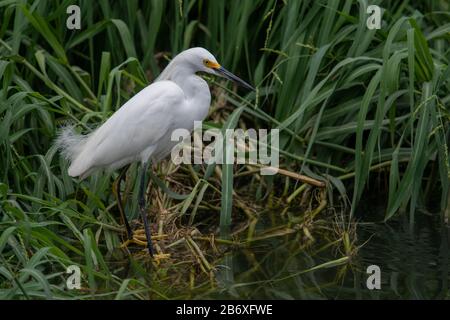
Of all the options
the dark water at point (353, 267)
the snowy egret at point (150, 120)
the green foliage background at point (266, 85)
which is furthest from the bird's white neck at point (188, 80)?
the dark water at point (353, 267)

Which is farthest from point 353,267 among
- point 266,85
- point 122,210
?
point 266,85

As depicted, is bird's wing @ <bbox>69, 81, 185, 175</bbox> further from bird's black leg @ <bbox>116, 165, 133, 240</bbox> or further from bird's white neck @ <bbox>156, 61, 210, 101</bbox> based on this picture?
bird's black leg @ <bbox>116, 165, 133, 240</bbox>

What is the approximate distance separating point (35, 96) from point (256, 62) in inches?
59.2

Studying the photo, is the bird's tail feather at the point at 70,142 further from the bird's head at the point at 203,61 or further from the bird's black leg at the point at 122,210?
the bird's head at the point at 203,61

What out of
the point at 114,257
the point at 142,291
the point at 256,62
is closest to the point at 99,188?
the point at 114,257

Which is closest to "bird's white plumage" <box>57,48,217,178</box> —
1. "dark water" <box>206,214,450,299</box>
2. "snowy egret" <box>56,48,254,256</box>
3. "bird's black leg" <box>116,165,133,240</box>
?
"snowy egret" <box>56,48,254,256</box>

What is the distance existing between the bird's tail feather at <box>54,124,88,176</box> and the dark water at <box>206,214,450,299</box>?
2.94ft

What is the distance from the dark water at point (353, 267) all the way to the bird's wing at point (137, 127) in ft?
2.24

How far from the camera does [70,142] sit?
4.57 m

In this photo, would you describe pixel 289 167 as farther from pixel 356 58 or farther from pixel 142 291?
pixel 142 291

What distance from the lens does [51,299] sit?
11.4 feet

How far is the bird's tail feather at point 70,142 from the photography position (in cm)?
455

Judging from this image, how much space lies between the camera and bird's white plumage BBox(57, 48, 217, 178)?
4.38m

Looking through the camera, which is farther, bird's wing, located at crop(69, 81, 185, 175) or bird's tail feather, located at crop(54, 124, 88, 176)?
bird's tail feather, located at crop(54, 124, 88, 176)
